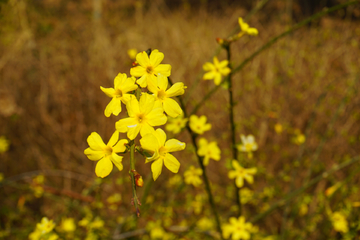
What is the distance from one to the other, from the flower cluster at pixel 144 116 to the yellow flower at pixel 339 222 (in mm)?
1896

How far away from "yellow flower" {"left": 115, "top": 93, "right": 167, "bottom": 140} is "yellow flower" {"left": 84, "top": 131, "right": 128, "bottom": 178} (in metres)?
0.07

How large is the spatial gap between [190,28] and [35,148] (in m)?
4.56

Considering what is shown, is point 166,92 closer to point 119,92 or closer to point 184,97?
point 119,92

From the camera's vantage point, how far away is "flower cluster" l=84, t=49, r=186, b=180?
0.80 m

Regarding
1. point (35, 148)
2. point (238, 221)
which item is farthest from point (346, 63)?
point (35, 148)

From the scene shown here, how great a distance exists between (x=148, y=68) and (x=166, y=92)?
14cm

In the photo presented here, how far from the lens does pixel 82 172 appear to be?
3.75 meters

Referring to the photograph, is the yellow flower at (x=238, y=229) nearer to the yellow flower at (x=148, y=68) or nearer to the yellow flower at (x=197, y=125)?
the yellow flower at (x=197, y=125)

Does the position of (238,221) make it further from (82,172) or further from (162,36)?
(162,36)

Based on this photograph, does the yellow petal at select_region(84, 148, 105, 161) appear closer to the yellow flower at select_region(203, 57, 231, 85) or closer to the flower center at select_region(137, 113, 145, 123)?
the flower center at select_region(137, 113, 145, 123)

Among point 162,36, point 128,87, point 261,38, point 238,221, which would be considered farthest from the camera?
point 162,36

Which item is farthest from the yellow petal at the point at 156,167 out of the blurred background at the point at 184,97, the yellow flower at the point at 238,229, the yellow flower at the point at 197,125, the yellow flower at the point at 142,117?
the blurred background at the point at 184,97

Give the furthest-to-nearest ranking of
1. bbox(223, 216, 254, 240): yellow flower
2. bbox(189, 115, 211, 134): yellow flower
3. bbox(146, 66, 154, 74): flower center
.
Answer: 1. bbox(223, 216, 254, 240): yellow flower
2. bbox(189, 115, 211, 134): yellow flower
3. bbox(146, 66, 154, 74): flower center

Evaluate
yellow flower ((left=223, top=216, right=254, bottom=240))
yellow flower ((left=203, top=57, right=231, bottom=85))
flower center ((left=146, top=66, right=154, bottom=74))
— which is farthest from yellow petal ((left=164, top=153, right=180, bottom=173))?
yellow flower ((left=223, top=216, right=254, bottom=240))
